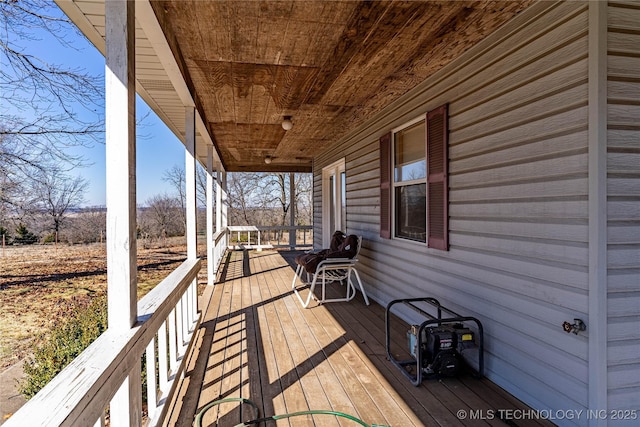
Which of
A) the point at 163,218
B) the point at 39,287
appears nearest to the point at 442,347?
the point at 39,287

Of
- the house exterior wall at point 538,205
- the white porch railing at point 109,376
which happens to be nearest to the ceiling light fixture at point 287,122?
the house exterior wall at point 538,205

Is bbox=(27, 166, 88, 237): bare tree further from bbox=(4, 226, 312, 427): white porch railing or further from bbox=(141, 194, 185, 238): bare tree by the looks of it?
bbox=(141, 194, 185, 238): bare tree

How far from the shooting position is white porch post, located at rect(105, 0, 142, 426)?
56.2 inches

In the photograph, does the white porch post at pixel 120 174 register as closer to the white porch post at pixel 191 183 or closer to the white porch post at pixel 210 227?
the white porch post at pixel 191 183

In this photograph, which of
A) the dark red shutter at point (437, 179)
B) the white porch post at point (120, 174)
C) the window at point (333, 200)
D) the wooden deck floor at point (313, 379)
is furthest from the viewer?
the window at point (333, 200)

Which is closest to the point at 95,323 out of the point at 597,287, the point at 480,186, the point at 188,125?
the point at 188,125

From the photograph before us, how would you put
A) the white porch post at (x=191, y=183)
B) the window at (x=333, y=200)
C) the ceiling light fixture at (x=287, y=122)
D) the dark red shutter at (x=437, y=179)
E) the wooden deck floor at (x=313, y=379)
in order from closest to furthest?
the wooden deck floor at (x=313, y=379)
the dark red shutter at (x=437, y=179)
the white porch post at (x=191, y=183)
the ceiling light fixture at (x=287, y=122)
the window at (x=333, y=200)

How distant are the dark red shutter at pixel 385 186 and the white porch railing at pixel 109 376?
2547 mm

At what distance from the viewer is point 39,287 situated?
4.02m

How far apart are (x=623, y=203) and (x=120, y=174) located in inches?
94.4

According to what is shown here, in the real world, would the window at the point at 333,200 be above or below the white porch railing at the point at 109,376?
above

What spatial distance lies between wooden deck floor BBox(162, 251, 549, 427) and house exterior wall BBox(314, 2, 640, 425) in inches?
15.8

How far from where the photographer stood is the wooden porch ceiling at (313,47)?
7.04ft

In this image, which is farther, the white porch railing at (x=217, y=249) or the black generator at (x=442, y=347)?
the white porch railing at (x=217, y=249)
